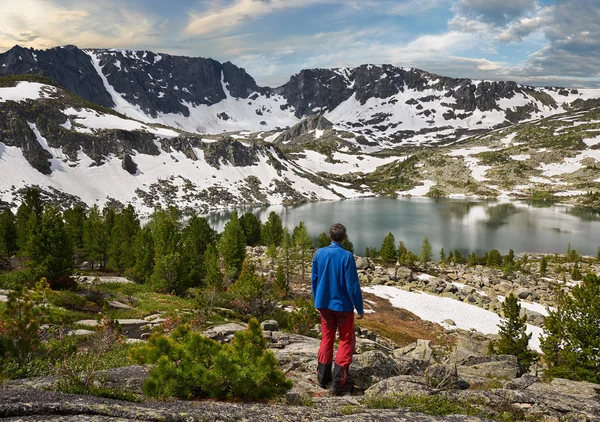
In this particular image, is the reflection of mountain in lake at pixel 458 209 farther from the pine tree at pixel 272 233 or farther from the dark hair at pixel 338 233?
the dark hair at pixel 338 233

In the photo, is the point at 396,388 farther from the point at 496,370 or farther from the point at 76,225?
the point at 76,225

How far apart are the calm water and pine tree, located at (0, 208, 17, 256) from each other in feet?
210

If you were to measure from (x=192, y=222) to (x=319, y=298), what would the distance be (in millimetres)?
50873

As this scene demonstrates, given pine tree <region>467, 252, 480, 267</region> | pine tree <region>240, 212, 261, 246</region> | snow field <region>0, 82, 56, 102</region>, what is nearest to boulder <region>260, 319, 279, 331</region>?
pine tree <region>240, 212, 261, 246</region>

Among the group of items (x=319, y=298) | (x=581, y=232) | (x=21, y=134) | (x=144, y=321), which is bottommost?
(x=581, y=232)

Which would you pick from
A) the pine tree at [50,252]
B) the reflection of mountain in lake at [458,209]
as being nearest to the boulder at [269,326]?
the pine tree at [50,252]

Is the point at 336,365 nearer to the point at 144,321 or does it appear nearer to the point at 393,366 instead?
the point at 393,366

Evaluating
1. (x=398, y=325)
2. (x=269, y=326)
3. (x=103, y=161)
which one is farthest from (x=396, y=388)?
(x=103, y=161)

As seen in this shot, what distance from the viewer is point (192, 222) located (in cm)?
5647

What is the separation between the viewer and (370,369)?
31.5ft

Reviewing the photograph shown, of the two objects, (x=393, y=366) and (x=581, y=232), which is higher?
(x=393, y=366)

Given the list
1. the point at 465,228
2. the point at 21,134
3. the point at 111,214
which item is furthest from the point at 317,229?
the point at 21,134

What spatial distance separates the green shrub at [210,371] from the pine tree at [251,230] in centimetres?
7646

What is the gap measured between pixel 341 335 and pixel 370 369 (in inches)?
66.2
